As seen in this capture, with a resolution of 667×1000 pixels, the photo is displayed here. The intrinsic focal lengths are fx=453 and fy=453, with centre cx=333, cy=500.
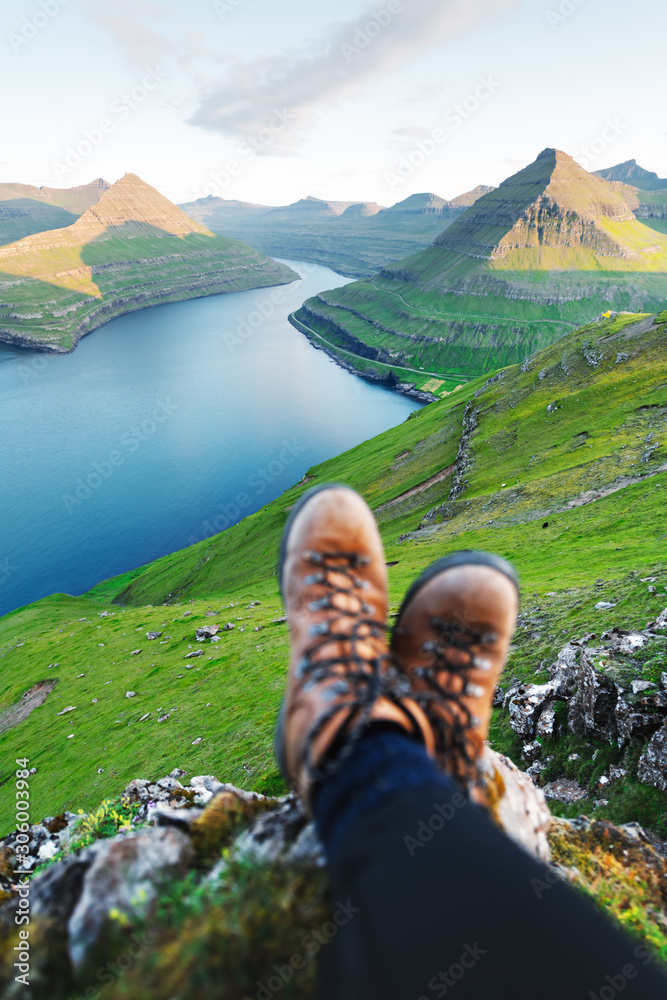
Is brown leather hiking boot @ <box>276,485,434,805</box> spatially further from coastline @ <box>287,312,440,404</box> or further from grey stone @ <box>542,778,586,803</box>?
coastline @ <box>287,312,440,404</box>

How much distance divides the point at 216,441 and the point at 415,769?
103408mm

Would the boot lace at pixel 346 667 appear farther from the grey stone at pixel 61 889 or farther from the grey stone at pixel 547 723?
the grey stone at pixel 547 723

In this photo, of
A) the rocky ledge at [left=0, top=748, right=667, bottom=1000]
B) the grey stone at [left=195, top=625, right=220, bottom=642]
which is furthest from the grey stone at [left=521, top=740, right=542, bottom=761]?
the grey stone at [left=195, top=625, right=220, bottom=642]

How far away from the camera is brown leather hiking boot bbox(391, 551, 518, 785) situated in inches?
187

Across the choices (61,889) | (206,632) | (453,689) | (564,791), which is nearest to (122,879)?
(61,889)

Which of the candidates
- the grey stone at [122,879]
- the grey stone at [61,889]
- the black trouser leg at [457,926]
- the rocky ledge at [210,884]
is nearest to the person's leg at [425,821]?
the black trouser leg at [457,926]

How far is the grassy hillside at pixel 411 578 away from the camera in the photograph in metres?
13.4

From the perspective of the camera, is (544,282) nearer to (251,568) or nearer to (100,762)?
(251,568)

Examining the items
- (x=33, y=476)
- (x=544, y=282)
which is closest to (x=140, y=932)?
(x=33, y=476)

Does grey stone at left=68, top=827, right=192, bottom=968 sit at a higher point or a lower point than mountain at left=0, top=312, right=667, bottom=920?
higher

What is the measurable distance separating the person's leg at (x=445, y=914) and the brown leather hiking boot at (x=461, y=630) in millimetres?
1639

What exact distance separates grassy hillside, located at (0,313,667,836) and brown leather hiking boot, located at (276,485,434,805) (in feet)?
14.9

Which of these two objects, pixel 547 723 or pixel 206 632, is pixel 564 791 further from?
pixel 206 632

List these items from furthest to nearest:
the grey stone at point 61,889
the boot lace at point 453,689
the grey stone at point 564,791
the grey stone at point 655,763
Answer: the grey stone at point 564,791 → the grey stone at point 655,763 → the boot lace at point 453,689 → the grey stone at point 61,889
